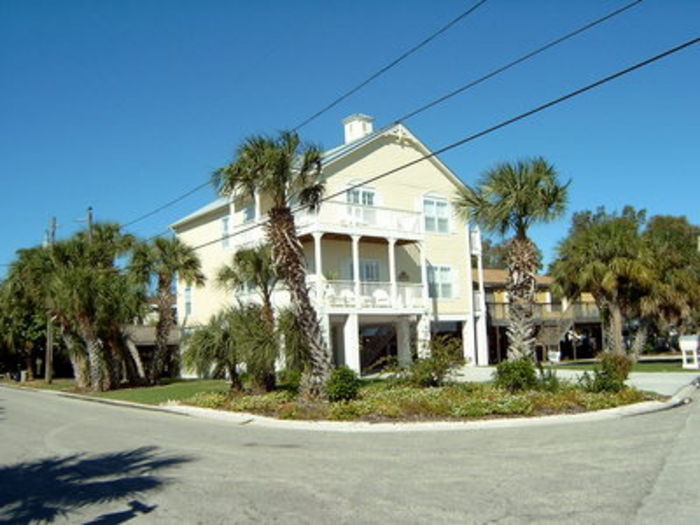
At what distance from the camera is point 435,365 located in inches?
735

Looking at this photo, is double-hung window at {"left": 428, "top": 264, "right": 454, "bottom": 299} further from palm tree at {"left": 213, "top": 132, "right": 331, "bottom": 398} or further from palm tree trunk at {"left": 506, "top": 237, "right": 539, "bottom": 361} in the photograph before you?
palm tree at {"left": 213, "top": 132, "right": 331, "bottom": 398}

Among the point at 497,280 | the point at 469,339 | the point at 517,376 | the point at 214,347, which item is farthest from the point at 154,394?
the point at 497,280

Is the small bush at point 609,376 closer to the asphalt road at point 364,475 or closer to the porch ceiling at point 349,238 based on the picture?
the asphalt road at point 364,475

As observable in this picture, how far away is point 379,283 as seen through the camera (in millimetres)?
30219

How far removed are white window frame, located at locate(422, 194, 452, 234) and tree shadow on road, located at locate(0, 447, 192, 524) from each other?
25008 mm

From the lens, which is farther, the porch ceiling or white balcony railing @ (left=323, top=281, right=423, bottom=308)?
the porch ceiling

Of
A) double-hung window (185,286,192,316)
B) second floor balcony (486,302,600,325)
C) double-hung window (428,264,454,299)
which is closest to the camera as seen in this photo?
double-hung window (428,264,454,299)

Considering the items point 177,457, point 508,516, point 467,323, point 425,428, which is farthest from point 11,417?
point 467,323

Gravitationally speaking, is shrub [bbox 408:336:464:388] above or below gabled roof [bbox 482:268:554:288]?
below

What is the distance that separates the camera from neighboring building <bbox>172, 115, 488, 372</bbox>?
2919cm

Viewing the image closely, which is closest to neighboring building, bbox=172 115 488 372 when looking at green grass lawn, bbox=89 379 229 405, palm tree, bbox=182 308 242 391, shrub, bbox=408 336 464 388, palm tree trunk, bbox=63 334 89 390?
green grass lawn, bbox=89 379 229 405

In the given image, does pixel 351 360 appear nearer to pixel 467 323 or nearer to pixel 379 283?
pixel 379 283

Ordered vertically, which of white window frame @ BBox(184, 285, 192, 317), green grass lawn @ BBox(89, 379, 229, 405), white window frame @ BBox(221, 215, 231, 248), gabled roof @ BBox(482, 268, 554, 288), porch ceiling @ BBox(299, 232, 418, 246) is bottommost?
green grass lawn @ BBox(89, 379, 229, 405)

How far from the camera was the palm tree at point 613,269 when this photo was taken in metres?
28.5
